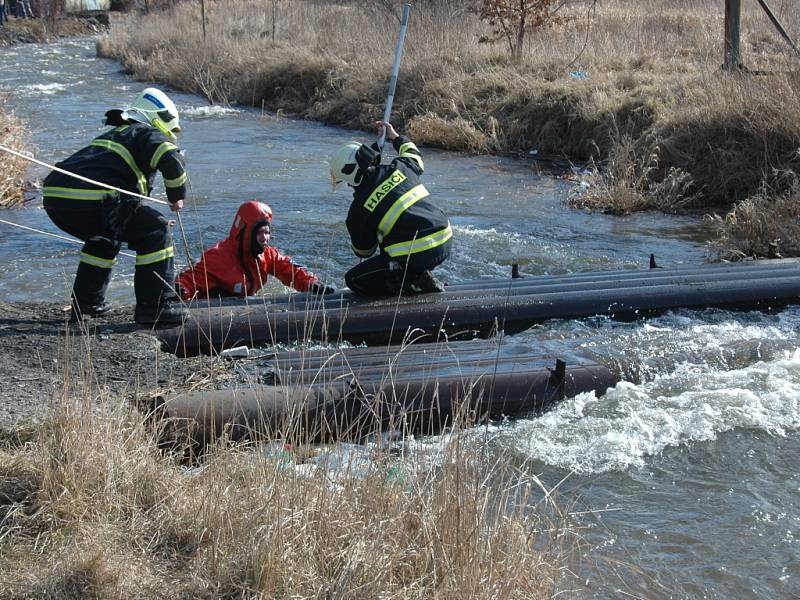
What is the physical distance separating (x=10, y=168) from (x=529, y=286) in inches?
322

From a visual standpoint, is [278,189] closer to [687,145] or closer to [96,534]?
[687,145]

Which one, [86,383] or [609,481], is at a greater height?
[86,383]

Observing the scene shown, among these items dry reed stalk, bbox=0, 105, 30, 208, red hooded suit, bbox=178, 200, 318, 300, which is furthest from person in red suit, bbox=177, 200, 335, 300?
dry reed stalk, bbox=0, 105, 30, 208

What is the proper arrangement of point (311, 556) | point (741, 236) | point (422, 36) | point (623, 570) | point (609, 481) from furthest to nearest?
point (422, 36) < point (741, 236) < point (609, 481) < point (623, 570) < point (311, 556)

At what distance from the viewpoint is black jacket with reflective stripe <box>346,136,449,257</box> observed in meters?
6.85

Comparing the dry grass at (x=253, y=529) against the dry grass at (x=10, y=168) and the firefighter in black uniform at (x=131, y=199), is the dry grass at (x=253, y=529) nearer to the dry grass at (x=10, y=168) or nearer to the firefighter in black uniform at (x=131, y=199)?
the firefighter in black uniform at (x=131, y=199)

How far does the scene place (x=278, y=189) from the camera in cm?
1330

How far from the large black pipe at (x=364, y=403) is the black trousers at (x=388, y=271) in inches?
57.9

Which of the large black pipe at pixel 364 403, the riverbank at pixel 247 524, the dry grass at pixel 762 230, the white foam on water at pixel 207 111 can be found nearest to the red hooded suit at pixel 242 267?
the large black pipe at pixel 364 403

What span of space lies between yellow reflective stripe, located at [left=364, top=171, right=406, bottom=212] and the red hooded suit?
776 mm

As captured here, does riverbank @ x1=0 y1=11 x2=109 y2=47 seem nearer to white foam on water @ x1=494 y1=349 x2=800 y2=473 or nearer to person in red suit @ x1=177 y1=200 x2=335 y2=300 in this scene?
person in red suit @ x1=177 y1=200 x2=335 y2=300

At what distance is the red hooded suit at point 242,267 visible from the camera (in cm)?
705

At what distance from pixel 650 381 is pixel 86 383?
3687 mm

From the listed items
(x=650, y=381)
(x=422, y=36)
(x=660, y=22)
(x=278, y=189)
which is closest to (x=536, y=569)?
(x=650, y=381)
